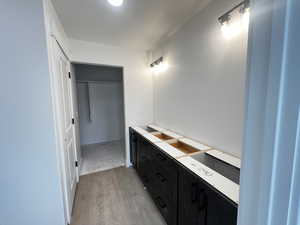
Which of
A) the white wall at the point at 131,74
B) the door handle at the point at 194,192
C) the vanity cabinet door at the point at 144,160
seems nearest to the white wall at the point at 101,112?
the white wall at the point at 131,74

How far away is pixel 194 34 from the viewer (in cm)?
175

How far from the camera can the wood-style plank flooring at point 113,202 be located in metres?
1.65

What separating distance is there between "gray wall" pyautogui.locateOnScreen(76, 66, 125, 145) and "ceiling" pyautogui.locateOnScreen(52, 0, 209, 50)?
79.8 inches

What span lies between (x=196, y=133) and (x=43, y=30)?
78.1 inches

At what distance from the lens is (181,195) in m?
1.23

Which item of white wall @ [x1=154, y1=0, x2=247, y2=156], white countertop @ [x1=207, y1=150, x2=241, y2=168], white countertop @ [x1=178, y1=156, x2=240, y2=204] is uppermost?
white wall @ [x1=154, y1=0, x2=247, y2=156]

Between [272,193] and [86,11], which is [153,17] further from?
[272,193]

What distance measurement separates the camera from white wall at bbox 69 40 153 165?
244 centimetres

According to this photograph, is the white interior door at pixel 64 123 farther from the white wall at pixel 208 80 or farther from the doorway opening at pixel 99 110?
the doorway opening at pixel 99 110

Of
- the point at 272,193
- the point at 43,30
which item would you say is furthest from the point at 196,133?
the point at 43,30

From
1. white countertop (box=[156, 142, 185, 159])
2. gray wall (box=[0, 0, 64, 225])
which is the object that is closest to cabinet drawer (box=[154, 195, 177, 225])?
white countertop (box=[156, 142, 185, 159])

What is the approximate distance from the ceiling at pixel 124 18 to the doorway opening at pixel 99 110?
160 cm

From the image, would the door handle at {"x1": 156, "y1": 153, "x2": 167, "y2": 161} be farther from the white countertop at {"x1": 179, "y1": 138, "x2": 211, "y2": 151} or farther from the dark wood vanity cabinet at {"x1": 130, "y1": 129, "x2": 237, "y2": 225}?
the white countertop at {"x1": 179, "y1": 138, "x2": 211, "y2": 151}

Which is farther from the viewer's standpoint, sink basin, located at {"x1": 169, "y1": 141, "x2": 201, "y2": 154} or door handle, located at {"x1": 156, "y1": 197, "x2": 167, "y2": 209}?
sink basin, located at {"x1": 169, "y1": 141, "x2": 201, "y2": 154}
